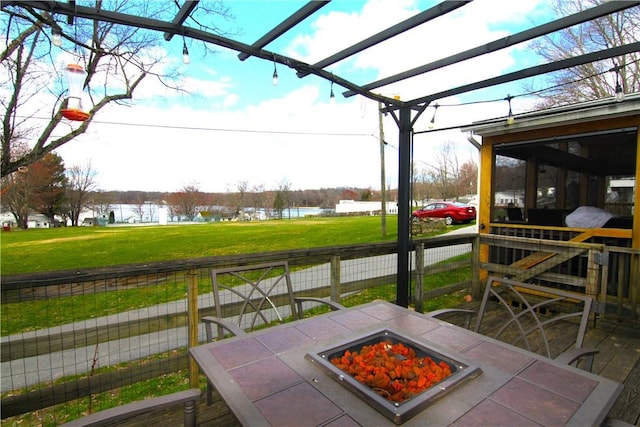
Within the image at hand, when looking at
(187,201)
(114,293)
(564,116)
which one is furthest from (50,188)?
(564,116)

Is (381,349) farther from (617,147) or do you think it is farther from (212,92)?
(212,92)

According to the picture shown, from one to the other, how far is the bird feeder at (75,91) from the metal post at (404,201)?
2.45m

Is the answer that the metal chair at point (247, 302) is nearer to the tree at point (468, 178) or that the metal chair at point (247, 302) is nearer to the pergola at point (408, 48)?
the pergola at point (408, 48)

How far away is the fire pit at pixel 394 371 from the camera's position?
Result: 956mm

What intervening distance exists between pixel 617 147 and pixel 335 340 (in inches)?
194

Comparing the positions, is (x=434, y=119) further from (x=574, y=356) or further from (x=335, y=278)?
(x=574, y=356)

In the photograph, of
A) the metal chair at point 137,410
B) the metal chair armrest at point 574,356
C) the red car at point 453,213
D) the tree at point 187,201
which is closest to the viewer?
the metal chair at point 137,410

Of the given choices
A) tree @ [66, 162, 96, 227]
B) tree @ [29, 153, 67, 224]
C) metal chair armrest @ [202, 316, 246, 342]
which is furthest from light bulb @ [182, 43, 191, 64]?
tree @ [66, 162, 96, 227]

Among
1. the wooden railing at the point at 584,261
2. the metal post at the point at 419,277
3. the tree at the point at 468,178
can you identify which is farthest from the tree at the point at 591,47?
the metal post at the point at 419,277

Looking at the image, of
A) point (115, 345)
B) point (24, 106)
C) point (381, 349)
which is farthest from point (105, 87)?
point (381, 349)

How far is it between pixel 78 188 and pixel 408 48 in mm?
28533

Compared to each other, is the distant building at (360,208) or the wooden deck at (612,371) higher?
the distant building at (360,208)

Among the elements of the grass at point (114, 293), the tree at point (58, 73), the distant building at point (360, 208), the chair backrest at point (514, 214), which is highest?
the tree at point (58, 73)

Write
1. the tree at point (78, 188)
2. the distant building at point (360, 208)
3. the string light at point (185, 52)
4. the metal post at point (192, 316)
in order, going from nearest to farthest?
the string light at point (185, 52), the metal post at point (192, 316), the tree at point (78, 188), the distant building at point (360, 208)
